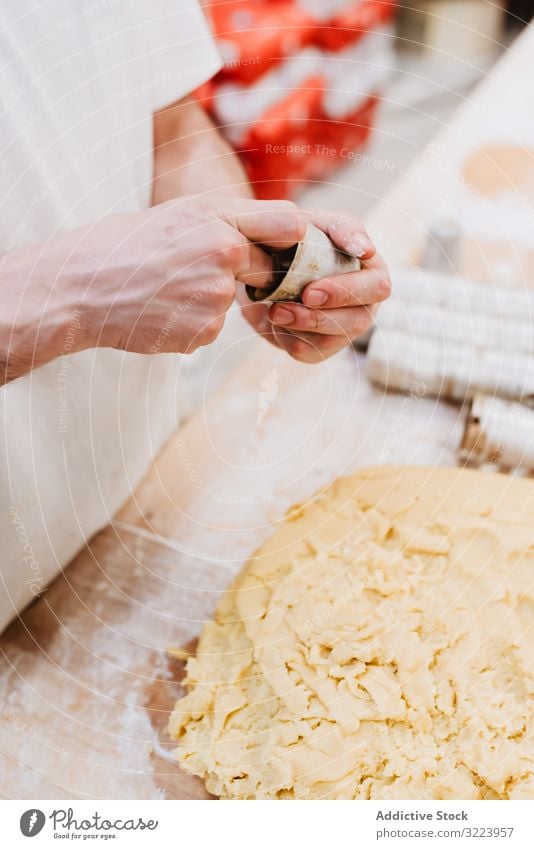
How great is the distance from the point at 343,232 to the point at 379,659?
1.11 ft

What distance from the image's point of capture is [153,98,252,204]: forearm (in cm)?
72

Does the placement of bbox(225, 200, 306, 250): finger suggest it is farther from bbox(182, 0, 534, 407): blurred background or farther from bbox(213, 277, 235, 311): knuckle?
bbox(182, 0, 534, 407): blurred background

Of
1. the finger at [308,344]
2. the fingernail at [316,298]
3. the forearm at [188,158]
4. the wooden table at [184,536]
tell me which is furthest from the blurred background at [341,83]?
the fingernail at [316,298]

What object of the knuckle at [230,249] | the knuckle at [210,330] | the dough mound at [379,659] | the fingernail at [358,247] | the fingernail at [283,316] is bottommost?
the dough mound at [379,659]

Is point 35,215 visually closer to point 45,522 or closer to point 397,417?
point 45,522

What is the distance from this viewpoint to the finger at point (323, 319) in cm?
54

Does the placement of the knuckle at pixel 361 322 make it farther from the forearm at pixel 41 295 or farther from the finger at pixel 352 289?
the forearm at pixel 41 295

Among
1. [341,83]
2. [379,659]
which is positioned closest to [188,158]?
[379,659]

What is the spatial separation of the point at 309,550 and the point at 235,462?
0.20m

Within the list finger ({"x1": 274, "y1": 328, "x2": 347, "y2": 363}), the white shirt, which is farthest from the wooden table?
finger ({"x1": 274, "y1": 328, "x2": 347, "y2": 363})

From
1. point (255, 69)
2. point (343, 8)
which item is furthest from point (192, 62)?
point (343, 8)

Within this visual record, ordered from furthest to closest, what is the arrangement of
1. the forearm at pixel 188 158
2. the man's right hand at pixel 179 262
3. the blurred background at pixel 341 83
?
the blurred background at pixel 341 83 < the forearm at pixel 188 158 < the man's right hand at pixel 179 262

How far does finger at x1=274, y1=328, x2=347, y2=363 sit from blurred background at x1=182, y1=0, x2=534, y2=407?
0.87 meters

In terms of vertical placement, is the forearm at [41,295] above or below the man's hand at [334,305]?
above
